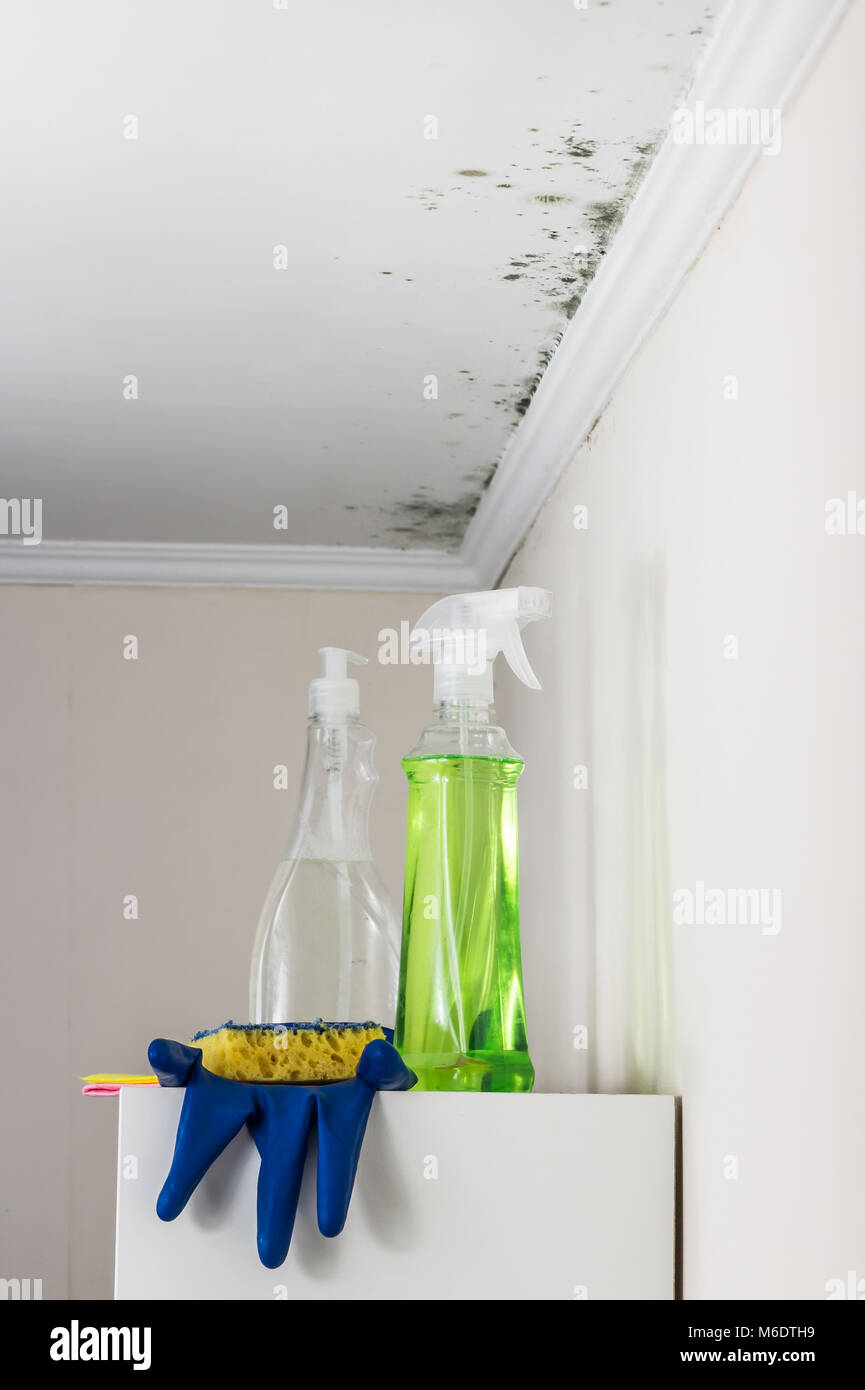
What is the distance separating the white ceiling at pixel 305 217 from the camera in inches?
29.2

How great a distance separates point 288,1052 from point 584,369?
58cm

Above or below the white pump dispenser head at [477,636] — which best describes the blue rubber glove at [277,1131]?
below

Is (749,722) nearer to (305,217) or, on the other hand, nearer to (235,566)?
(305,217)

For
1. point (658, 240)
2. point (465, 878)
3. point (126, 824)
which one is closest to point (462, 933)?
point (465, 878)

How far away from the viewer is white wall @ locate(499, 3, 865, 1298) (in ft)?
2.08

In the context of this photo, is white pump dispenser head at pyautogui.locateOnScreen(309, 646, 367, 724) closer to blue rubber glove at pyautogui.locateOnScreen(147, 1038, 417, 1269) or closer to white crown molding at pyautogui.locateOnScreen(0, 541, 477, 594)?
blue rubber glove at pyautogui.locateOnScreen(147, 1038, 417, 1269)

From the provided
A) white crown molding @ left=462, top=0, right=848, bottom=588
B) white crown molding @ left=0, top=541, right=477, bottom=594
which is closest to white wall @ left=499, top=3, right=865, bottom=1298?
white crown molding @ left=462, top=0, right=848, bottom=588

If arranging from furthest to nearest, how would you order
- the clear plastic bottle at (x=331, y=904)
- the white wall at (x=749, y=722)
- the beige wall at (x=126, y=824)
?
the beige wall at (x=126, y=824), the clear plastic bottle at (x=331, y=904), the white wall at (x=749, y=722)

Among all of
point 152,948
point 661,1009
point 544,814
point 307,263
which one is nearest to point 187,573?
point 152,948

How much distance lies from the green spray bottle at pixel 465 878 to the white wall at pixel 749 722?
0.10 meters

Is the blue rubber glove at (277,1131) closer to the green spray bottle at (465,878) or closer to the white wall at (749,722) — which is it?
the green spray bottle at (465,878)

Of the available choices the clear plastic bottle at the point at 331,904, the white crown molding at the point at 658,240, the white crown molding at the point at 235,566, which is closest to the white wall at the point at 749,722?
the white crown molding at the point at 658,240

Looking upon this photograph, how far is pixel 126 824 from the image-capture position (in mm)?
1624
